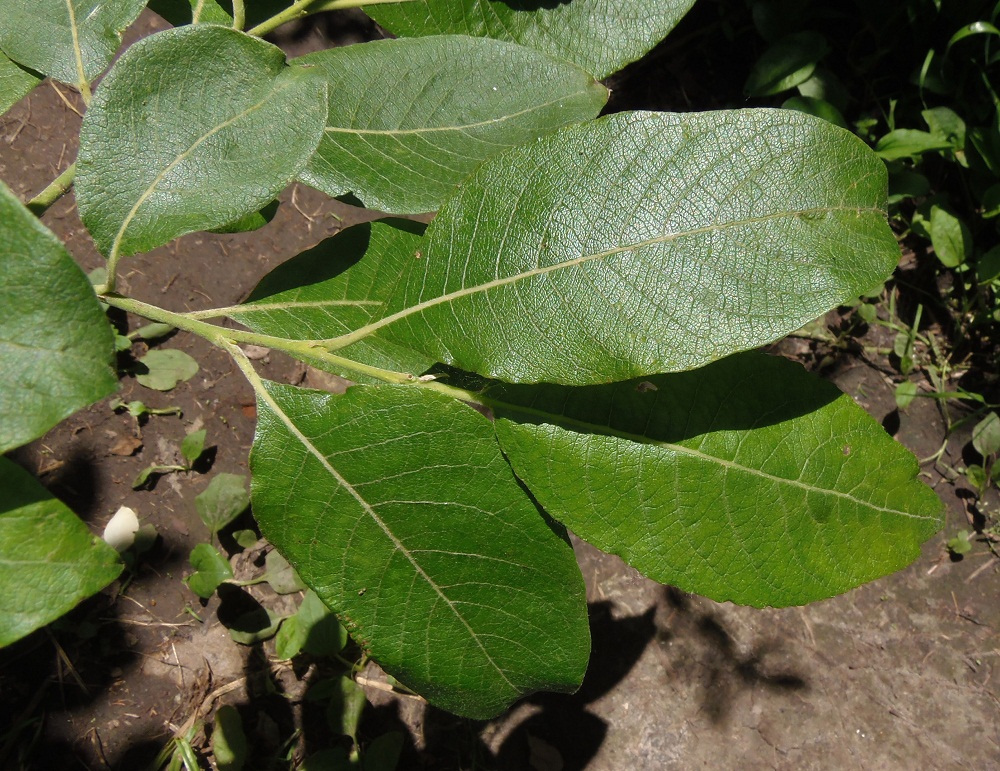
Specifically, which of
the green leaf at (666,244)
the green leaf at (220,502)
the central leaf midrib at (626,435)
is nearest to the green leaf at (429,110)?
the green leaf at (666,244)

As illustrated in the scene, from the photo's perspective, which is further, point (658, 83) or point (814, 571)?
point (658, 83)

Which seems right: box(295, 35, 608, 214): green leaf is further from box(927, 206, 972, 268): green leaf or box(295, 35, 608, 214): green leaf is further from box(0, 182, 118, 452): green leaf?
box(927, 206, 972, 268): green leaf

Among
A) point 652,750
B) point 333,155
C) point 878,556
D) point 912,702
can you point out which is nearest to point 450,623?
point 878,556

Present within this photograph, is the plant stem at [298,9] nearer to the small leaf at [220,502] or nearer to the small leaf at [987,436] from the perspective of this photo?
the small leaf at [220,502]

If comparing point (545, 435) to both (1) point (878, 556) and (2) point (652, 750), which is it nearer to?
(1) point (878, 556)

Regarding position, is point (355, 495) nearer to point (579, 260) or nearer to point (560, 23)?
point (579, 260)
